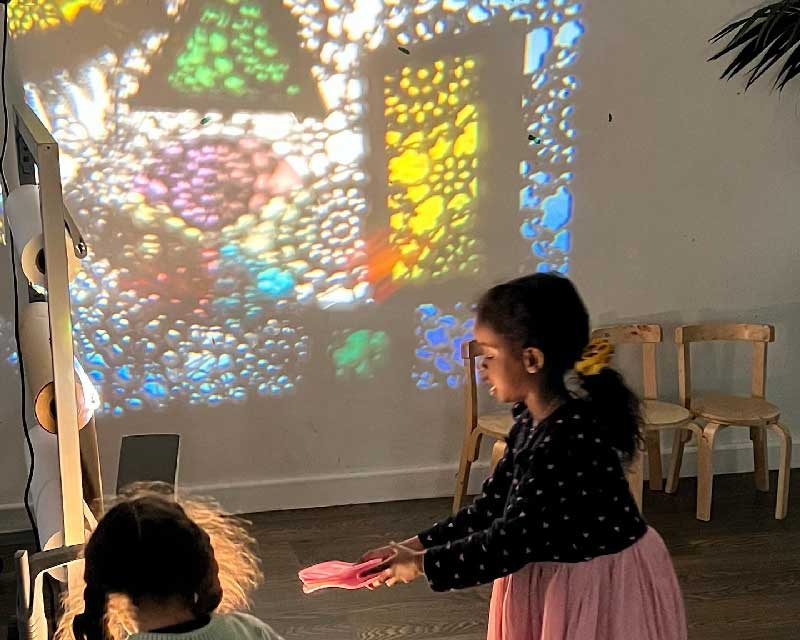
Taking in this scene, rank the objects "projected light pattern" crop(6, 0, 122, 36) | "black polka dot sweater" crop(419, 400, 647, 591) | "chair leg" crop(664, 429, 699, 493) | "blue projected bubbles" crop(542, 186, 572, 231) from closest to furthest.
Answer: "black polka dot sweater" crop(419, 400, 647, 591) < "projected light pattern" crop(6, 0, 122, 36) < "blue projected bubbles" crop(542, 186, 572, 231) < "chair leg" crop(664, 429, 699, 493)

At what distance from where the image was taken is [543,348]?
196 cm

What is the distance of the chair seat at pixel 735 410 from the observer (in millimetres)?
3670

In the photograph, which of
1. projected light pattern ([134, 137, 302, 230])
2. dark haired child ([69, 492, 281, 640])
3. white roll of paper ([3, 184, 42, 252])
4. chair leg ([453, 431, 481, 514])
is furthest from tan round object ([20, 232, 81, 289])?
chair leg ([453, 431, 481, 514])

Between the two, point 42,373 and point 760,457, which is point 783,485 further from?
point 42,373

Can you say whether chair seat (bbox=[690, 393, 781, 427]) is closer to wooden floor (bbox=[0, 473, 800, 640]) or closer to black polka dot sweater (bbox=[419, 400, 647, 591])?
wooden floor (bbox=[0, 473, 800, 640])

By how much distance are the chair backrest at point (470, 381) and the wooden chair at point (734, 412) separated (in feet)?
2.60

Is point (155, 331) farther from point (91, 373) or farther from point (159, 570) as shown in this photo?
point (159, 570)

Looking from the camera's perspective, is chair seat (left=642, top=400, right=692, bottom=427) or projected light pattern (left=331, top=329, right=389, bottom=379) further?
projected light pattern (left=331, top=329, right=389, bottom=379)

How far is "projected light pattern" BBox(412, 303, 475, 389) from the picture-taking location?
3.79 m

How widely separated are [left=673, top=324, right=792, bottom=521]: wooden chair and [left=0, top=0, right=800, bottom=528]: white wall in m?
0.15

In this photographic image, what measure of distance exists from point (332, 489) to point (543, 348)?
2.00 m

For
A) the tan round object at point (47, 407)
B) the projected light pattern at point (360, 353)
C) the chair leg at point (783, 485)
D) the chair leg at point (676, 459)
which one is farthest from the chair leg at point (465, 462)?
the tan round object at point (47, 407)

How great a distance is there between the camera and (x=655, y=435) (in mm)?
3896

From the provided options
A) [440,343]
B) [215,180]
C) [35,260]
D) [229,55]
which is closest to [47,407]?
[35,260]
